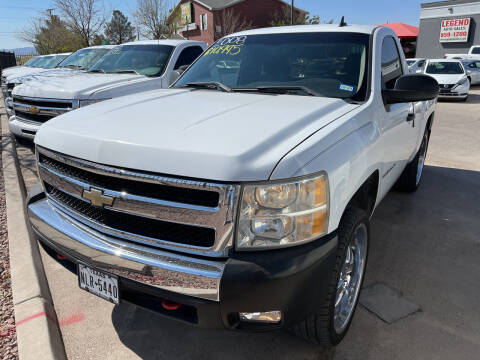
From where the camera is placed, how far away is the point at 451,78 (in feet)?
45.9

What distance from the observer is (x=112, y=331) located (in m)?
2.52

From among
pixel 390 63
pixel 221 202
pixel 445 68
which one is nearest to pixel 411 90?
pixel 390 63

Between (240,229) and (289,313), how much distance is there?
442mm

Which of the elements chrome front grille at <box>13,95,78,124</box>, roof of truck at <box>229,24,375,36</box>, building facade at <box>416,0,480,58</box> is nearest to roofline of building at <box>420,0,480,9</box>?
building facade at <box>416,0,480,58</box>

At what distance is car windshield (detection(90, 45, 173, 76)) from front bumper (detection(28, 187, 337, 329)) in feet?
16.0

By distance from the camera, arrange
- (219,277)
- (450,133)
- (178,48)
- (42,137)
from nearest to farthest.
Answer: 1. (219,277)
2. (42,137)
3. (178,48)
4. (450,133)

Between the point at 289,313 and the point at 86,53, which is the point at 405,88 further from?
the point at 86,53

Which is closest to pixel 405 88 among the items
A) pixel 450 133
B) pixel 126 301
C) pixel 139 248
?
pixel 139 248

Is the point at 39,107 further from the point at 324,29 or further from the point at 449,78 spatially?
the point at 449,78

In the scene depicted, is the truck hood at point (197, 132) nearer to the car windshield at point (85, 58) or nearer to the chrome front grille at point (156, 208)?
the chrome front grille at point (156, 208)

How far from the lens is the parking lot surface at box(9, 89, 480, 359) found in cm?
230

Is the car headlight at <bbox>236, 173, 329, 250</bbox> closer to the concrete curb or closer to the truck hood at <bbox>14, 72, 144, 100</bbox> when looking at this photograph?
the concrete curb

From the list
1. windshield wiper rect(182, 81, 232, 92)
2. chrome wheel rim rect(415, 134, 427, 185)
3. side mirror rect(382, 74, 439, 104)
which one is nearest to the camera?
side mirror rect(382, 74, 439, 104)

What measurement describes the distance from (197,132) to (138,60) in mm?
5274
